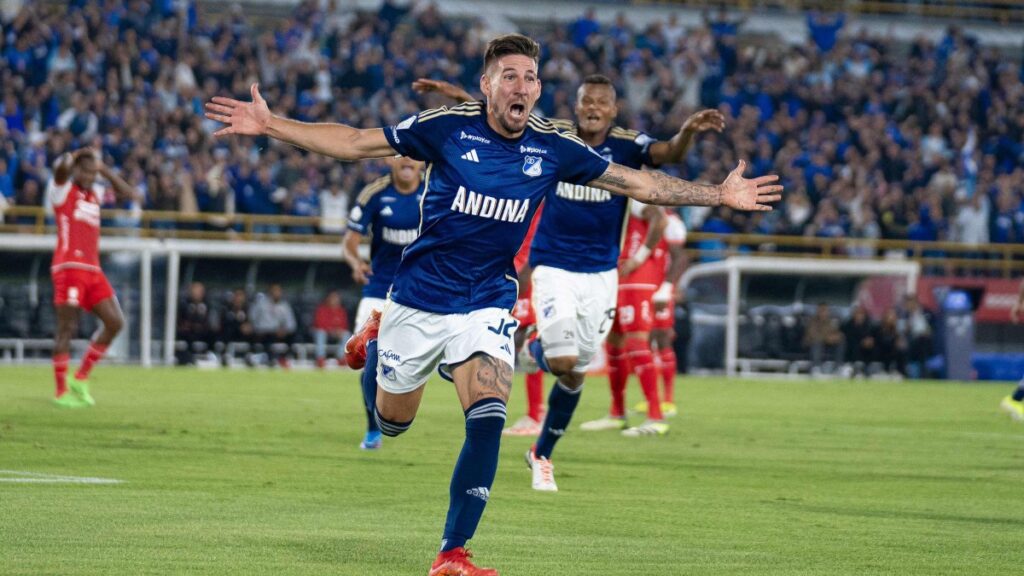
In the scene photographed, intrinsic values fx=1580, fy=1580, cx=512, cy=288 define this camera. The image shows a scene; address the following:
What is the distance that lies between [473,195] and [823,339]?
24.7m

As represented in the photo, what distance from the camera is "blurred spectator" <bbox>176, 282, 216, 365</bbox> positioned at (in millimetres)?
27297

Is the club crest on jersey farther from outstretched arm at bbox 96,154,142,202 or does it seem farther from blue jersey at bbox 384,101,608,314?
outstretched arm at bbox 96,154,142,202

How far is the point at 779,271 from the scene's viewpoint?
31438 mm

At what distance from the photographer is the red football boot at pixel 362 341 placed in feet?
27.7

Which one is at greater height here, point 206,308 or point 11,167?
point 11,167

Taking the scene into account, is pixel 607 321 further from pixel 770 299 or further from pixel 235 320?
pixel 770 299

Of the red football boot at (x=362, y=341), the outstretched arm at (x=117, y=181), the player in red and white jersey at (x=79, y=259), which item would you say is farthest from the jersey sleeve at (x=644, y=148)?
the player in red and white jersey at (x=79, y=259)

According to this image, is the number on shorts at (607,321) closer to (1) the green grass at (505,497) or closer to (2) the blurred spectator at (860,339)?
(1) the green grass at (505,497)

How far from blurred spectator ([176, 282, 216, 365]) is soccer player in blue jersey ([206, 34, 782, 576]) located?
67.2ft

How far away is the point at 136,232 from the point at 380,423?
21.2 meters

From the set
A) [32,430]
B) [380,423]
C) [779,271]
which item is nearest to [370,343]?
[380,423]

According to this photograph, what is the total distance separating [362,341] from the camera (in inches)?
334

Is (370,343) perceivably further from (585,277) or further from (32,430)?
(32,430)

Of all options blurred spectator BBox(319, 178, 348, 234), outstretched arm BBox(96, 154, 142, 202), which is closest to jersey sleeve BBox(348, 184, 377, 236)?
outstretched arm BBox(96, 154, 142, 202)
